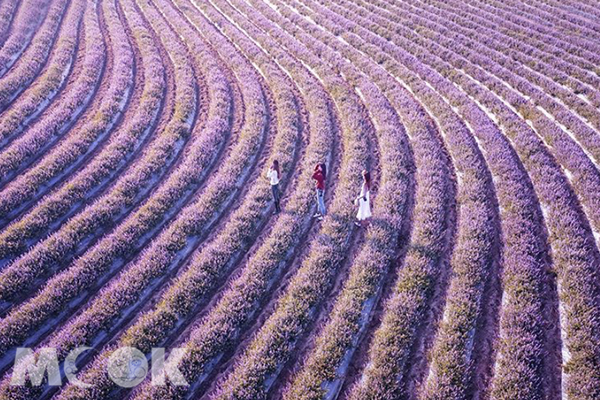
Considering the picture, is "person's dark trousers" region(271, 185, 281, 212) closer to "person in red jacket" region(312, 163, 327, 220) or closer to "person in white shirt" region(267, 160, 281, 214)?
"person in white shirt" region(267, 160, 281, 214)

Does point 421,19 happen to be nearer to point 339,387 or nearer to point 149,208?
point 149,208

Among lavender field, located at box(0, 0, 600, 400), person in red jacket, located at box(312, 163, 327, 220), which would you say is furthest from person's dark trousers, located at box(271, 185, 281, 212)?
person in red jacket, located at box(312, 163, 327, 220)

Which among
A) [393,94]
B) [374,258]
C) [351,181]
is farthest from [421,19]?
[374,258]

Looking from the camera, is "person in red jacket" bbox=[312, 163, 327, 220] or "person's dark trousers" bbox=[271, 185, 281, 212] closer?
"person in red jacket" bbox=[312, 163, 327, 220]

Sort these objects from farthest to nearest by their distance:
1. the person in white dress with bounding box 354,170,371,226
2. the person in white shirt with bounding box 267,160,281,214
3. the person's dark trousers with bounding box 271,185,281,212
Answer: the person's dark trousers with bounding box 271,185,281,212, the person in white shirt with bounding box 267,160,281,214, the person in white dress with bounding box 354,170,371,226

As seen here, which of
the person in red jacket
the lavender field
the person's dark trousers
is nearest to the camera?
the lavender field
